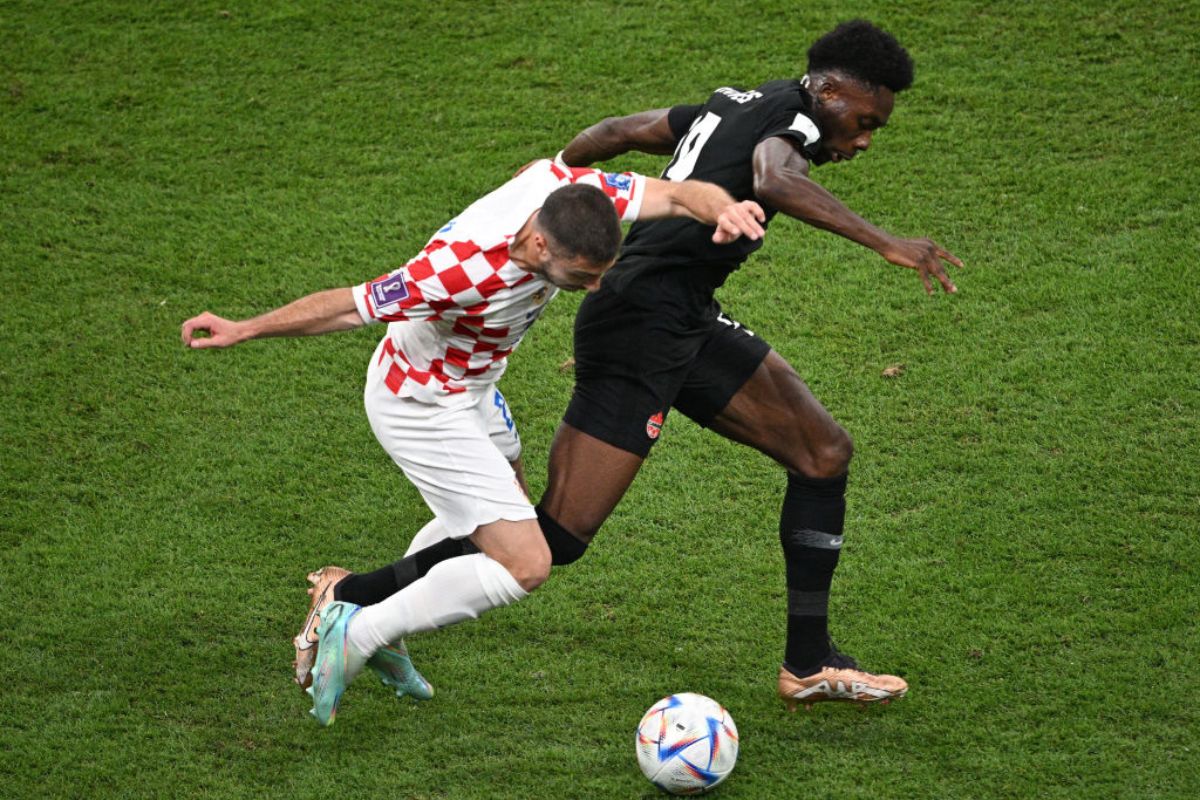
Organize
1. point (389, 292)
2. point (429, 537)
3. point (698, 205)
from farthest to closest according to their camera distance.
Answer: point (429, 537), point (698, 205), point (389, 292)

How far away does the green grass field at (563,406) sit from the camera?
4.80 meters

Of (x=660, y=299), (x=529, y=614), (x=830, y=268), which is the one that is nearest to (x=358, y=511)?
(x=529, y=614)

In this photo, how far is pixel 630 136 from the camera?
5.18m

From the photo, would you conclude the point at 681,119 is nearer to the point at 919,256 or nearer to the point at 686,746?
the point at 919,256

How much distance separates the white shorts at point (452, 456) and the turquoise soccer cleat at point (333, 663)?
49 cm

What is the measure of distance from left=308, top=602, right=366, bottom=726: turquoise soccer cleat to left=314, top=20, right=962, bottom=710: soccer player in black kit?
0.27 m

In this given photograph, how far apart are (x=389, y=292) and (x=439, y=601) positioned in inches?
41.5

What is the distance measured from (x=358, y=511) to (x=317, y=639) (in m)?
1.12

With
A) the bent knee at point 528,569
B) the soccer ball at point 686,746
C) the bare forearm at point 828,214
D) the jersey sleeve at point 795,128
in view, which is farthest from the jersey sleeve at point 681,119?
the soccer ball at point 686,746

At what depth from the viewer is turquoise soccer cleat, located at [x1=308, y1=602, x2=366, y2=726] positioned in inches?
187

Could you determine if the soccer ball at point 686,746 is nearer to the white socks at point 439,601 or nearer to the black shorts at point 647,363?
the white socks at point 439,601

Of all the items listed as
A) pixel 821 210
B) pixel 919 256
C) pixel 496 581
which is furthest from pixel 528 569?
pixel 919 256

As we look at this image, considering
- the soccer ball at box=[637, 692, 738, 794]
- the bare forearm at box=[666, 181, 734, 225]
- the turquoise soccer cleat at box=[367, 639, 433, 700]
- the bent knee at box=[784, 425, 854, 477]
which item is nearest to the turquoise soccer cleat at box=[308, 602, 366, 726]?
the turquoise soccer cleat at box=[367, 639, 433, 700]

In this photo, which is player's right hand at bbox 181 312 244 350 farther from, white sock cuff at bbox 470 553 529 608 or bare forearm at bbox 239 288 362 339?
white sock cuff at bbox 470 553 529 608
